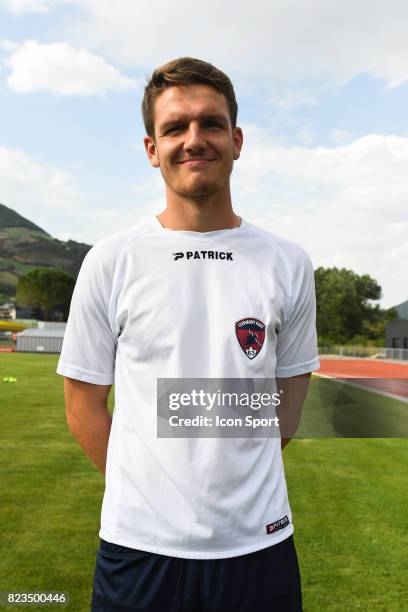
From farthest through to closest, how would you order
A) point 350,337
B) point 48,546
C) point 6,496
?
point 350,337 → point 6,496 → point 48,546

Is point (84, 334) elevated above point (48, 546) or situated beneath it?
elevated above

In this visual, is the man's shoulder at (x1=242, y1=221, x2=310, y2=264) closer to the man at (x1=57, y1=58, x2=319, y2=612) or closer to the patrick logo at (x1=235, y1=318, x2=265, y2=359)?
the man at (x1=57, y1=58, x2=319, y2=612)

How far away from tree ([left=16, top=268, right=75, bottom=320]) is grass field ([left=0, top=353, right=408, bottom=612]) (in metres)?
94.8

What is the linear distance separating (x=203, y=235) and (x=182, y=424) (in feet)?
2.25

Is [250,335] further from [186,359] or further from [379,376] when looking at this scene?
[379,376]

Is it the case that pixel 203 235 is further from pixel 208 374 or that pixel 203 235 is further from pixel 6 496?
pixel 6 496

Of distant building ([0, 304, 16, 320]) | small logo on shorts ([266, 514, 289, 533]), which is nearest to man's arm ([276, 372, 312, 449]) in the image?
small logo on shorts ([266, 514, 289, 533])

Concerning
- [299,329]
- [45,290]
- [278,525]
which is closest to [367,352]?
[299,329]

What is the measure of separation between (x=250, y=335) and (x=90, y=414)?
72 centimetres

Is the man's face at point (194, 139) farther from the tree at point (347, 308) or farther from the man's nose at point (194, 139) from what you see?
the tree at point (347, 308)

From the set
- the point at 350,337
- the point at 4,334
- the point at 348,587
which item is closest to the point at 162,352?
the point at 348,587

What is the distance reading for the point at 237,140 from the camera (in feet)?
7.61

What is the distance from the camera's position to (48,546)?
5332mm

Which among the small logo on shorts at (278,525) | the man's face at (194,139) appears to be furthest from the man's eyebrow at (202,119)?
the small logo on shorts at (278,525)
